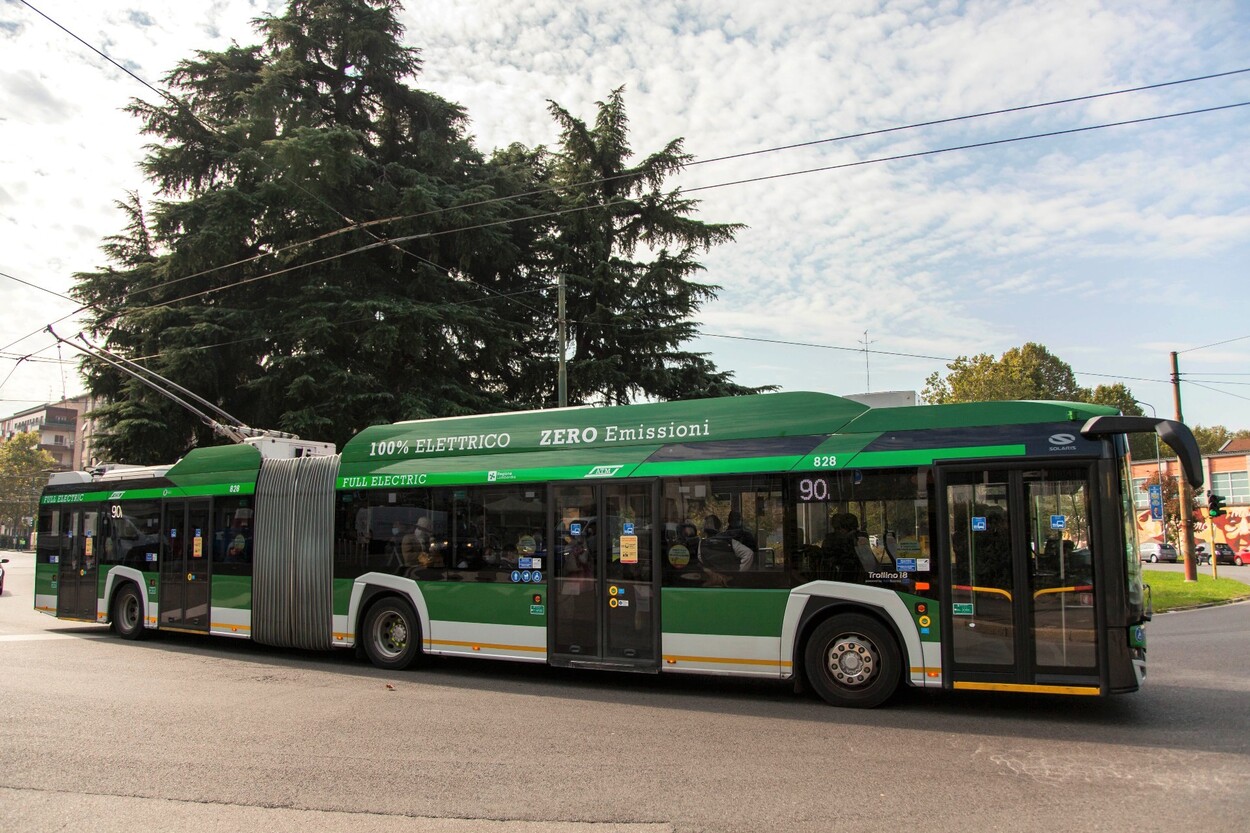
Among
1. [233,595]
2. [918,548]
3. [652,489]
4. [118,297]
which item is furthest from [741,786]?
[118,297]

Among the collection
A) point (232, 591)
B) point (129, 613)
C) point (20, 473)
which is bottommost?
point (129, 613)

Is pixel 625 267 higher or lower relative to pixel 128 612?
higher

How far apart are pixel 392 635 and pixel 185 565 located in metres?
4.61

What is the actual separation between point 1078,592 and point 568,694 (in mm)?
5246

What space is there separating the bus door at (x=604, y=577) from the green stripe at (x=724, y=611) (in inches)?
9.1

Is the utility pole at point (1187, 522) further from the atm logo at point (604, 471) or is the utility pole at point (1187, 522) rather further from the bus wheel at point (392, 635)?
the bus wheel at point (392, 635)

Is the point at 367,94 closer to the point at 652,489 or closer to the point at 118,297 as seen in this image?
the point at 118,297

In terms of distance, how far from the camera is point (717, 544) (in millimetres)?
9102

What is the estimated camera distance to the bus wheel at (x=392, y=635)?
1101cm

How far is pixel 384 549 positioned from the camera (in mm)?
11406

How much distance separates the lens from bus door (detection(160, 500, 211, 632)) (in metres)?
13.3

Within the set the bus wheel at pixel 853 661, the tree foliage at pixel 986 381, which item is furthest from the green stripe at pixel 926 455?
the tree foliage at pixel 986 381

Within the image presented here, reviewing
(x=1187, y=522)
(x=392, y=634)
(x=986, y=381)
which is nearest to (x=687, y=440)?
(x=392, y=634)

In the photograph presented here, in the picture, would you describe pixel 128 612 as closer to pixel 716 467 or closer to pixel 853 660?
pixel 716 467
